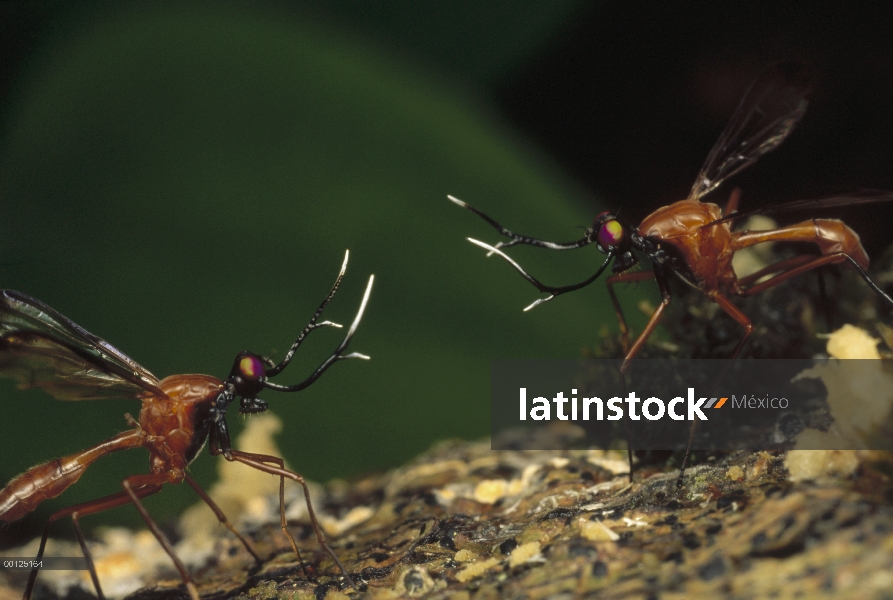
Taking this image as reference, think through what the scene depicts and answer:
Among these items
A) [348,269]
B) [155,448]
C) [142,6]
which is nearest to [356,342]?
[348,269]

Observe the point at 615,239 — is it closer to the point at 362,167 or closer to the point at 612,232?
the point at 612,232

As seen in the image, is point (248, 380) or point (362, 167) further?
point (362, 167)

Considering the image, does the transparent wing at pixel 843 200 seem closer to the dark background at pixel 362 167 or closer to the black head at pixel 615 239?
the black head at pixel 615 239

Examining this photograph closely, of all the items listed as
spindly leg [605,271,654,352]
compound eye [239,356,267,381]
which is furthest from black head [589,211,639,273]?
compound eye [239,356,267,381]

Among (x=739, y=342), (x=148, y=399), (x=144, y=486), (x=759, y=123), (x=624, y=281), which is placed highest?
(x=759, y=123)

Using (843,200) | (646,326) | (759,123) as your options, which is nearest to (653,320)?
(646,326)

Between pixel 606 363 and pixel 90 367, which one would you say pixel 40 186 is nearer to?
pixel 90 367

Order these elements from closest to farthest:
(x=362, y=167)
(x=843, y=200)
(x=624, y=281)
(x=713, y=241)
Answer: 1. (x=843, y=200)
2. (x=713, y=241)
3. (x=624, y=281)
4. (x=362, y=167)

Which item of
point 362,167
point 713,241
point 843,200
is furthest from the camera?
point 362,167
